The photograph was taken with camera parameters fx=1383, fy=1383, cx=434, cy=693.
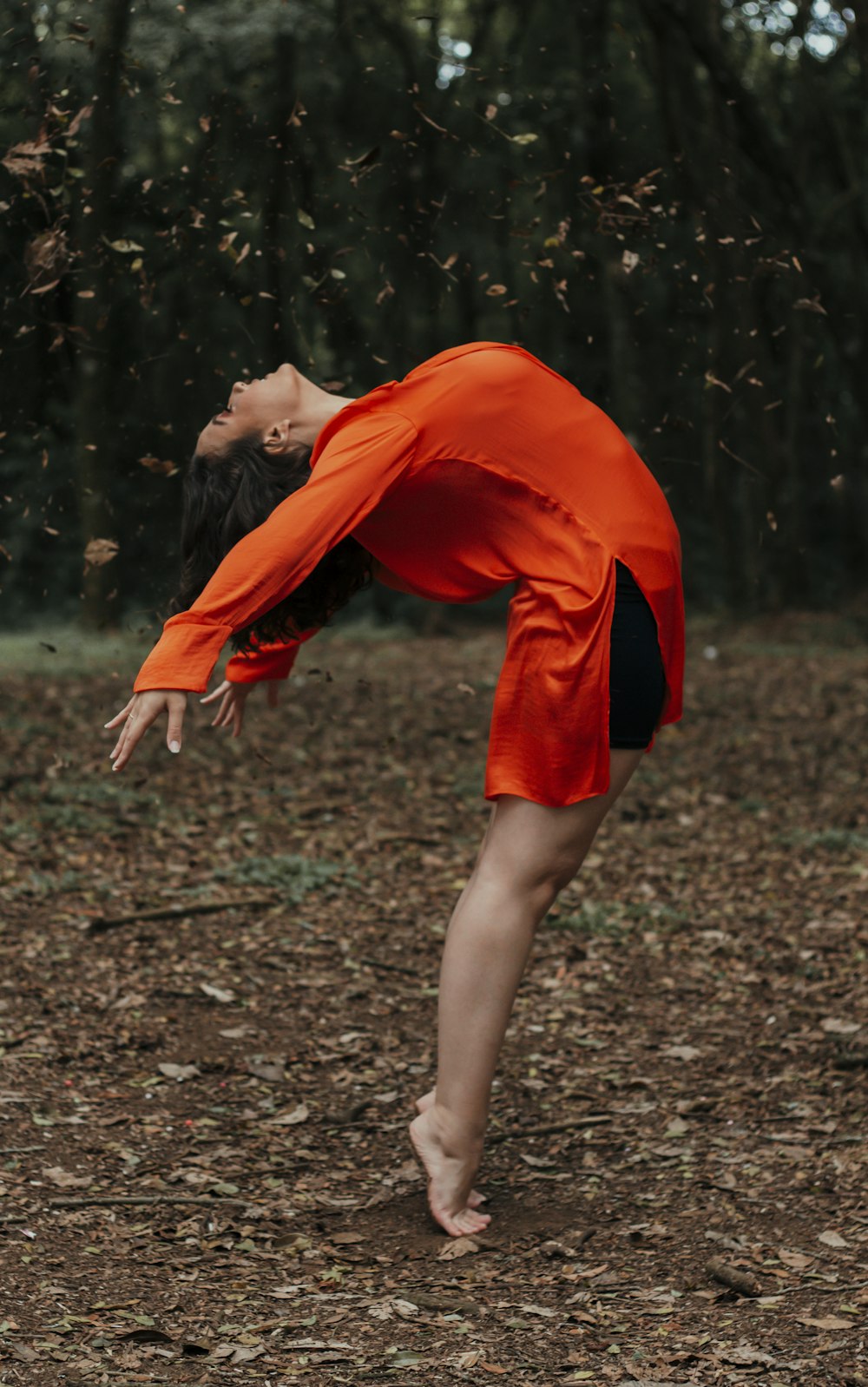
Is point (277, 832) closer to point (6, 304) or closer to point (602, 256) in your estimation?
point (6, 304)

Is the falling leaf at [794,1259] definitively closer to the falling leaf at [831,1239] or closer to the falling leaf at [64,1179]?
the falling leaf at [831,1239]

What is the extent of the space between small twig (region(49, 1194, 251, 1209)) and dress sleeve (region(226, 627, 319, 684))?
3.63 feet

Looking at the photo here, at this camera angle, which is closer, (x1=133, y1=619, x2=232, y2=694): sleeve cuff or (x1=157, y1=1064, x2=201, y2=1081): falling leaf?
(x1=133, y1=619, x2=232, y2=694): sleeve cuff

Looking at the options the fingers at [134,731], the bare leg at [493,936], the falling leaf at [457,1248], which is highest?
the fingers at [134,731]

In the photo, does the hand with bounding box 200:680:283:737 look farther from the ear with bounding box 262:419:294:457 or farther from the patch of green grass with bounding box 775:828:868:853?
the patch of green grass with bounding box 775:828:868:853

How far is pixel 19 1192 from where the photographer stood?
9.44 ft

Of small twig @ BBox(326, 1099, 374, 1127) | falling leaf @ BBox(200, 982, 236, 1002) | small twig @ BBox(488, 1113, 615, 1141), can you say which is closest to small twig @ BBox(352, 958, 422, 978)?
falling leaf @ BBox(200, 982, 236, 1002)

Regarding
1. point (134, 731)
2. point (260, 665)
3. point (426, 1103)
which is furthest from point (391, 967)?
point (134, 731)

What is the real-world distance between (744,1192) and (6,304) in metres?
3.23

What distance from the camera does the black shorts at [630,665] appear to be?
2615 millimetres

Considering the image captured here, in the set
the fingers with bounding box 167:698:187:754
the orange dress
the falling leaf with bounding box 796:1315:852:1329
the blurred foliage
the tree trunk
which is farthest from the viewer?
the tree trunk

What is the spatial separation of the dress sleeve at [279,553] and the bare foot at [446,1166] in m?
1.06

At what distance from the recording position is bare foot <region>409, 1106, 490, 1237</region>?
9.04 ft

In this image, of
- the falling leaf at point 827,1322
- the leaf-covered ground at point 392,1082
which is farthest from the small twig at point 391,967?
the falling leaf at point 827,1322
